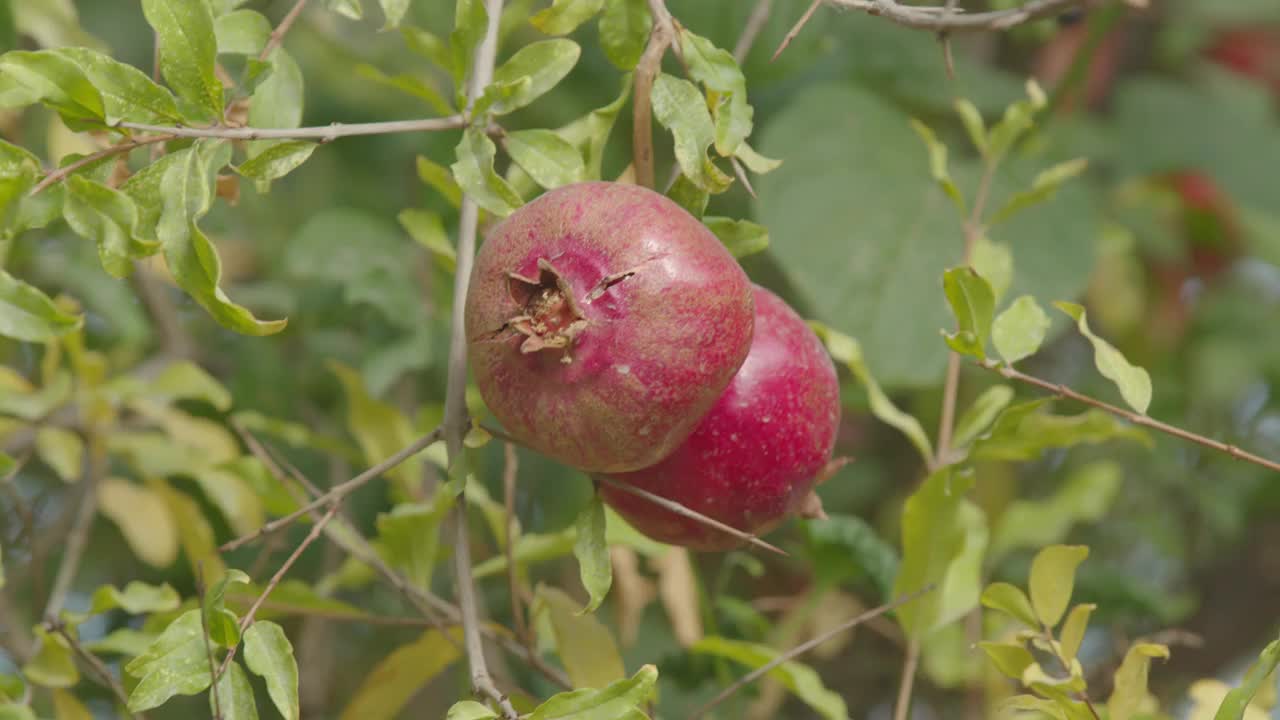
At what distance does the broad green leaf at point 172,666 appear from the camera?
0.48 metres

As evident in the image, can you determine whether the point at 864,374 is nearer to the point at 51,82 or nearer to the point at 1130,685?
the point at 1130,685

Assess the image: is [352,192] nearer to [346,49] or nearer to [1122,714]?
[346,49]

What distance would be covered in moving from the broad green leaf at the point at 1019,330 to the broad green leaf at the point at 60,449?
1.67 ft

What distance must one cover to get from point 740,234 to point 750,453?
92mm

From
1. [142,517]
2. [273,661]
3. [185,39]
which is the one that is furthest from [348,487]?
[142,517]

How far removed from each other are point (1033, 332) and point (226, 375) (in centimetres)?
72

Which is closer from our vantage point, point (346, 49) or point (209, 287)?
point (209, 287)

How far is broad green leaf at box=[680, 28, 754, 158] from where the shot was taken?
50cm

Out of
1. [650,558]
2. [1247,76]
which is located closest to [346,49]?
[650,558]

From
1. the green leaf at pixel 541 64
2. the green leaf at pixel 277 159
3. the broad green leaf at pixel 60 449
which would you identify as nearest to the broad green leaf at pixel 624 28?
the green leaf at pixel 541 64

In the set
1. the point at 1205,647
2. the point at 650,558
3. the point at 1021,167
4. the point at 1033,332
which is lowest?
the point at 1205,647

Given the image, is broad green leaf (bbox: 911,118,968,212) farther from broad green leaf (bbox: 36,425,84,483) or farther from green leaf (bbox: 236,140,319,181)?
broad green leaf (bbox: 36,425,84,483)

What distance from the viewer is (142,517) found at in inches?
33.6

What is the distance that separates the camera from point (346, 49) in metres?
1.05
